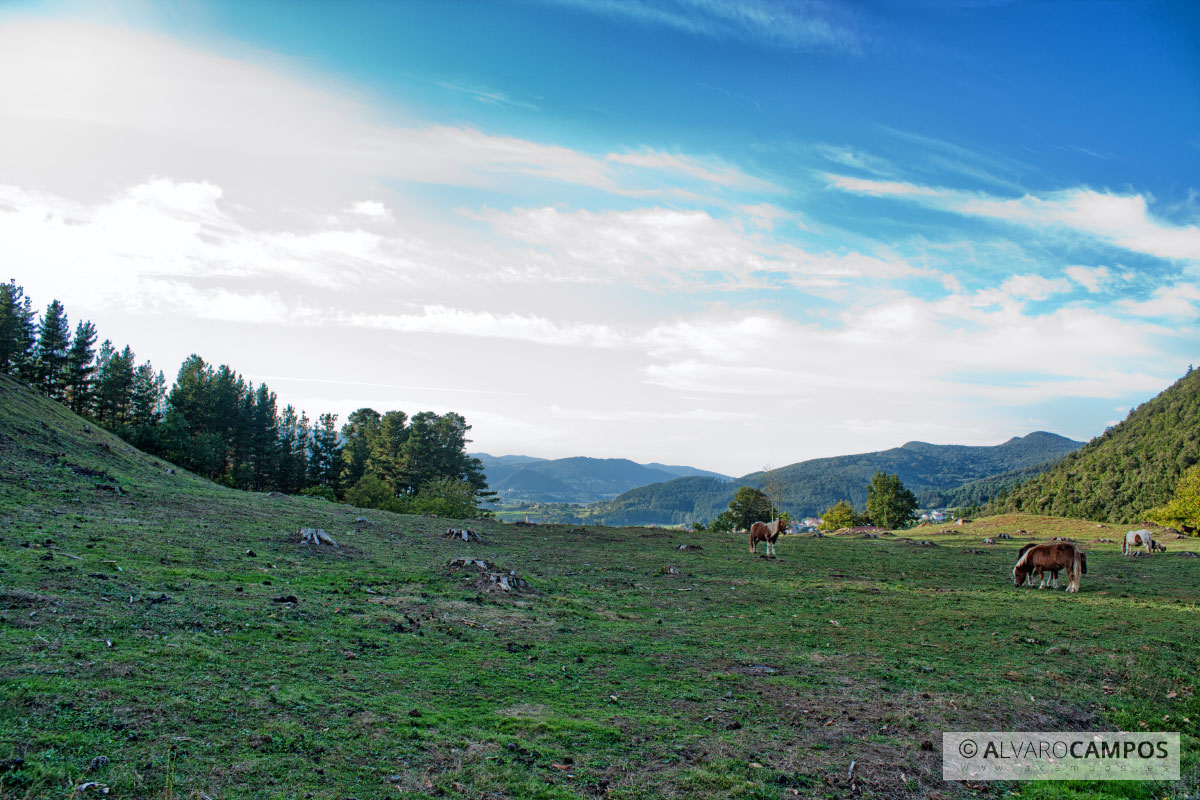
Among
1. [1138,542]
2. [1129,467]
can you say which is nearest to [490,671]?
[1138,542]

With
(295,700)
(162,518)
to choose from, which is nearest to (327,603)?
(295,700)

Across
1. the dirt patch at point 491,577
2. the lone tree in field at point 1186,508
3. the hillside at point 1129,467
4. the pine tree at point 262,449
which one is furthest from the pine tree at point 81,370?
the hillside at point 1129,467

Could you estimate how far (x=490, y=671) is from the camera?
10.6 m

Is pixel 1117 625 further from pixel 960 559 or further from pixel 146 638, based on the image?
pixel 146 638

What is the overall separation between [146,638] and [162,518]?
1457 cm

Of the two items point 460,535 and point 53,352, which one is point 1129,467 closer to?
point 460,535

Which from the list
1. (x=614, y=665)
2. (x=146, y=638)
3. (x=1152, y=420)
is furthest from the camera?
(x=1152, y=420)

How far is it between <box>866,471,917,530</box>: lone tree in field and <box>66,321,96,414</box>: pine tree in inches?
4239

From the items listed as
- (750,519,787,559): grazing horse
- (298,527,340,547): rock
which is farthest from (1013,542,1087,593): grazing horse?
(298,527,340,547): rock

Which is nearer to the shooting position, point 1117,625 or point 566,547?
point 1117,625

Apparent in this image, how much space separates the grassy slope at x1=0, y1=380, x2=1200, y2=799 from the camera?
21.7 ft

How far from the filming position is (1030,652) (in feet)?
43.6

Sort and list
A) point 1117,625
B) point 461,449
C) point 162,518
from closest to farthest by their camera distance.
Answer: point 1117,625
point 162,518
point 461,449

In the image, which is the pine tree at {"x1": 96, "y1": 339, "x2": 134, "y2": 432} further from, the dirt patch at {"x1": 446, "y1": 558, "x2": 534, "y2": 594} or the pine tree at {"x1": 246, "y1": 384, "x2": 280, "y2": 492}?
the dirt patch at {"x1": 446, "y1": 558, "x2": 534, "y2": 594}
